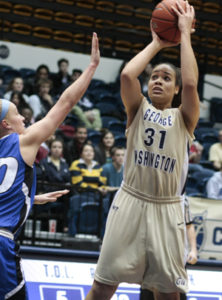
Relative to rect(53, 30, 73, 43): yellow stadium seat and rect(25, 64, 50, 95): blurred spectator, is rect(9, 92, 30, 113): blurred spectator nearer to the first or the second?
rect(25, 64, 50, 95): blurred spectator

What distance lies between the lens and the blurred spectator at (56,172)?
7.57 metres

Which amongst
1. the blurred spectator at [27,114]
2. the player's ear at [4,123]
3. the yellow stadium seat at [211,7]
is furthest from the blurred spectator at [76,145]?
the yellow stadium seat at [211,7]

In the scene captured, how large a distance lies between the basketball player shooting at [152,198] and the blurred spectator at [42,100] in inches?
252

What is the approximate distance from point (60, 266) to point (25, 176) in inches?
69.6

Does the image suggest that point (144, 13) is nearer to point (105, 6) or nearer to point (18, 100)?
point (105, 6)

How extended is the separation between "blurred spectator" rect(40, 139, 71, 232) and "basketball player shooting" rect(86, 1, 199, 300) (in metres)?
3.88

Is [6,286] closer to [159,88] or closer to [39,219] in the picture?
[159,88]

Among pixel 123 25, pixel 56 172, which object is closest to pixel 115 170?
pixel 56 172

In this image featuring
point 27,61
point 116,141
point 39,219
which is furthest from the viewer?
point 27,61

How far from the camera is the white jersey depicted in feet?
11.4

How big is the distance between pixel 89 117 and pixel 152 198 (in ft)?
25.3

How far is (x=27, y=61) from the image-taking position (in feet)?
44.2

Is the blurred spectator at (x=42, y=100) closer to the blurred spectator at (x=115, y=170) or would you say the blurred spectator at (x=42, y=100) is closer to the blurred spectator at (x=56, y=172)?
the blurred spectator at (x=56, y=172)

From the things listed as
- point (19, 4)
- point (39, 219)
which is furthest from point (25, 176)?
point (19, 4)
